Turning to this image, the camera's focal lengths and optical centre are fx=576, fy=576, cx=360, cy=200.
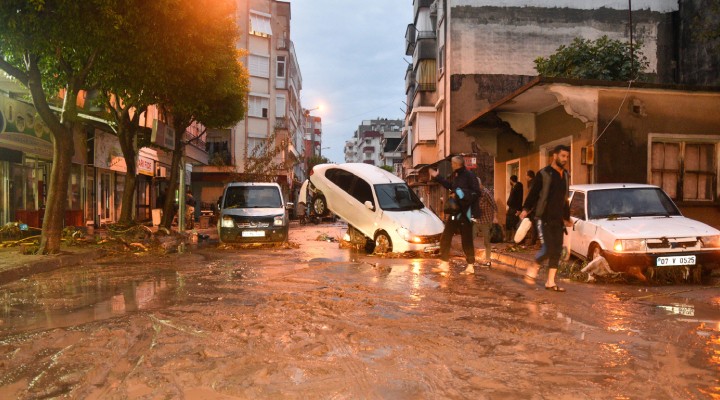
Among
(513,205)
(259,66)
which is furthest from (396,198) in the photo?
(259,66)

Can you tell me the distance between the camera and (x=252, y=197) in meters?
17.1

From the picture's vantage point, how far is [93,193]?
2555cm

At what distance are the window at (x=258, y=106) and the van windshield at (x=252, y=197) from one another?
111 feet

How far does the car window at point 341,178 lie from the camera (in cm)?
1570

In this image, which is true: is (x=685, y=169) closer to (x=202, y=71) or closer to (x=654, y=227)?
(x=654, y=227)

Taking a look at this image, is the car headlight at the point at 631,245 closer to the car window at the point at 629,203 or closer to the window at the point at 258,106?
the car window at the point at 629,203

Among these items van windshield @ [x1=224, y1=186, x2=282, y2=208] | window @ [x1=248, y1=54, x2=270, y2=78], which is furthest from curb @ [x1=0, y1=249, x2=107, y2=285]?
window @ [x1=248, y1=54, x2=270, y2=78]

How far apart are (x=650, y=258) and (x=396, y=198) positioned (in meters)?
7.08

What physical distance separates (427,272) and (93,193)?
20264 mm

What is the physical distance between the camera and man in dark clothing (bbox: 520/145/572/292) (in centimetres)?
782

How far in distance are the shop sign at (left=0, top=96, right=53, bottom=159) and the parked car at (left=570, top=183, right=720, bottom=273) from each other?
1542 cm

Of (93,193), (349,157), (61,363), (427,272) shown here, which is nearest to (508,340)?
(61,363)

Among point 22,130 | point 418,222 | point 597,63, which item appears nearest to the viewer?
point 418,222

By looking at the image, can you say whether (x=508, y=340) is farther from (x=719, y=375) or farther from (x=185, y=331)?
(x=185, y=331)
